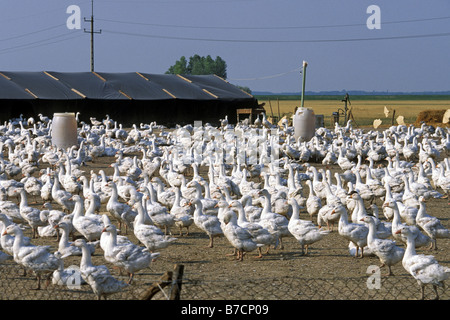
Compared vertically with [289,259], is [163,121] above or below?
above

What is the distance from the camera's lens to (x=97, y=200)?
45.8 feet

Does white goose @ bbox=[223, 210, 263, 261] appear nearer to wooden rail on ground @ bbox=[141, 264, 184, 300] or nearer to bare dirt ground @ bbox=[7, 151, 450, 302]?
bare dirt ground @ bbox=[7, 151, 450, 302]

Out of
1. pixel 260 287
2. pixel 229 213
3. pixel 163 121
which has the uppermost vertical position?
pixel 163 121

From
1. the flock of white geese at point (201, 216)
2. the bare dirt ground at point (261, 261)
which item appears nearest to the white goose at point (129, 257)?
the flock of white geese at point (201, 216)

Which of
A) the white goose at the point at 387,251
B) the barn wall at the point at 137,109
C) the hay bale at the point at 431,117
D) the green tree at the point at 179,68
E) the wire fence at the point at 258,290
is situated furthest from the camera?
the green tree at the point at 179,68

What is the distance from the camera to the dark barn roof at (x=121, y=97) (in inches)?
1633

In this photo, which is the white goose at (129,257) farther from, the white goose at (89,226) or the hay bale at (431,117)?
the hay bale at (431,117)

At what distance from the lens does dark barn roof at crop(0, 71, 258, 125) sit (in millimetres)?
41469

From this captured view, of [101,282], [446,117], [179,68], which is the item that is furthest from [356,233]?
[179,68]

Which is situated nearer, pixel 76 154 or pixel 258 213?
pixel 258 213
